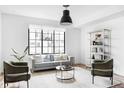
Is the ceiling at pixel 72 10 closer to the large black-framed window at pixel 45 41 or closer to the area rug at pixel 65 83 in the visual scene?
the large black-framed window at pixel 45 41

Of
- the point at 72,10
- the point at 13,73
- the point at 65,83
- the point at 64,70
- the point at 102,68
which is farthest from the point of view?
the point at 72,10

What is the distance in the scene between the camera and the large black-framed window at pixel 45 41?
534cm

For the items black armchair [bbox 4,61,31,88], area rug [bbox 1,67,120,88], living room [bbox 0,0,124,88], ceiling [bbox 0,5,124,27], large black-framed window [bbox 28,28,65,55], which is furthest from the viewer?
large black-framed window [bbox 28,28,65,55]

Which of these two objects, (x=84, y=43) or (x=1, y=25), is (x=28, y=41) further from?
(x=84, y=43)

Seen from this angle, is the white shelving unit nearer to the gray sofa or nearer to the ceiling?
the ceiling

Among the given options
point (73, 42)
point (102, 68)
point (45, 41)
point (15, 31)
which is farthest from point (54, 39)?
point (102, 68)

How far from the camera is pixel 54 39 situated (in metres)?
5.85

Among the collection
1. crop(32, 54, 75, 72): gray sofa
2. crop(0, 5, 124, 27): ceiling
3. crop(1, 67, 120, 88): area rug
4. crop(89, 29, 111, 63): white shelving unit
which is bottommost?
crop(1, 67, 120, 88): area rug

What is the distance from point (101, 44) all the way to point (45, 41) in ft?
9.06

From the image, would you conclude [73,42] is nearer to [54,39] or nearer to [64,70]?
[54,39]

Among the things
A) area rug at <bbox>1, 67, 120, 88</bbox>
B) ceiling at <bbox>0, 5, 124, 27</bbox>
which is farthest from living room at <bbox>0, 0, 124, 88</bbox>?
area rug at <bbox>1, 67, 120, 88</bbox>

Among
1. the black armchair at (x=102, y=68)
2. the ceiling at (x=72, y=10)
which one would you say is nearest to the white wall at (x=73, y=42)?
the ceiling at (x=72, y=10)

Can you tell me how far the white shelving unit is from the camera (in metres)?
4.70
